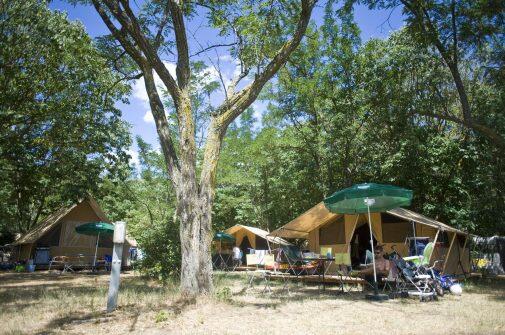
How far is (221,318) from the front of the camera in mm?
5410

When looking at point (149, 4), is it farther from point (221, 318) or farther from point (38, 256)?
point (38, 256)

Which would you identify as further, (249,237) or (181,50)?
(249,237)

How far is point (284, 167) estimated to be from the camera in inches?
827

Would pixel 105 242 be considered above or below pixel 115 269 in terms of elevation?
above

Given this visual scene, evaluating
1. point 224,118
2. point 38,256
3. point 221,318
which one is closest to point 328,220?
point 224,118

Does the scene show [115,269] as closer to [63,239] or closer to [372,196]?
[372,196]

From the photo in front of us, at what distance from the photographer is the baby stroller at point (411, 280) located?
25.0 ft

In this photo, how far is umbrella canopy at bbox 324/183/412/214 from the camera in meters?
7.66

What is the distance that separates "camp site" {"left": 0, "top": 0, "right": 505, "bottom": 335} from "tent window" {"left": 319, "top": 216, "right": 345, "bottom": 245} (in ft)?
0.16

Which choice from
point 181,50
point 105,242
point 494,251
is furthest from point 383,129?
point 105,242

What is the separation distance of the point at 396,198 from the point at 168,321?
17.4 ft

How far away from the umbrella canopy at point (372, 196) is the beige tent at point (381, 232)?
2.26 meters

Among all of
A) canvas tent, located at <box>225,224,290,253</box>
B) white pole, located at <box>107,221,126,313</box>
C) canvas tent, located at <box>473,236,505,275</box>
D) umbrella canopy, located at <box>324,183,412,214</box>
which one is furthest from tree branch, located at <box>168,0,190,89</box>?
canvas tent, located at <box>473,236,505,275</box>

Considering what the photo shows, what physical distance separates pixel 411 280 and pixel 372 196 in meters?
1.88
